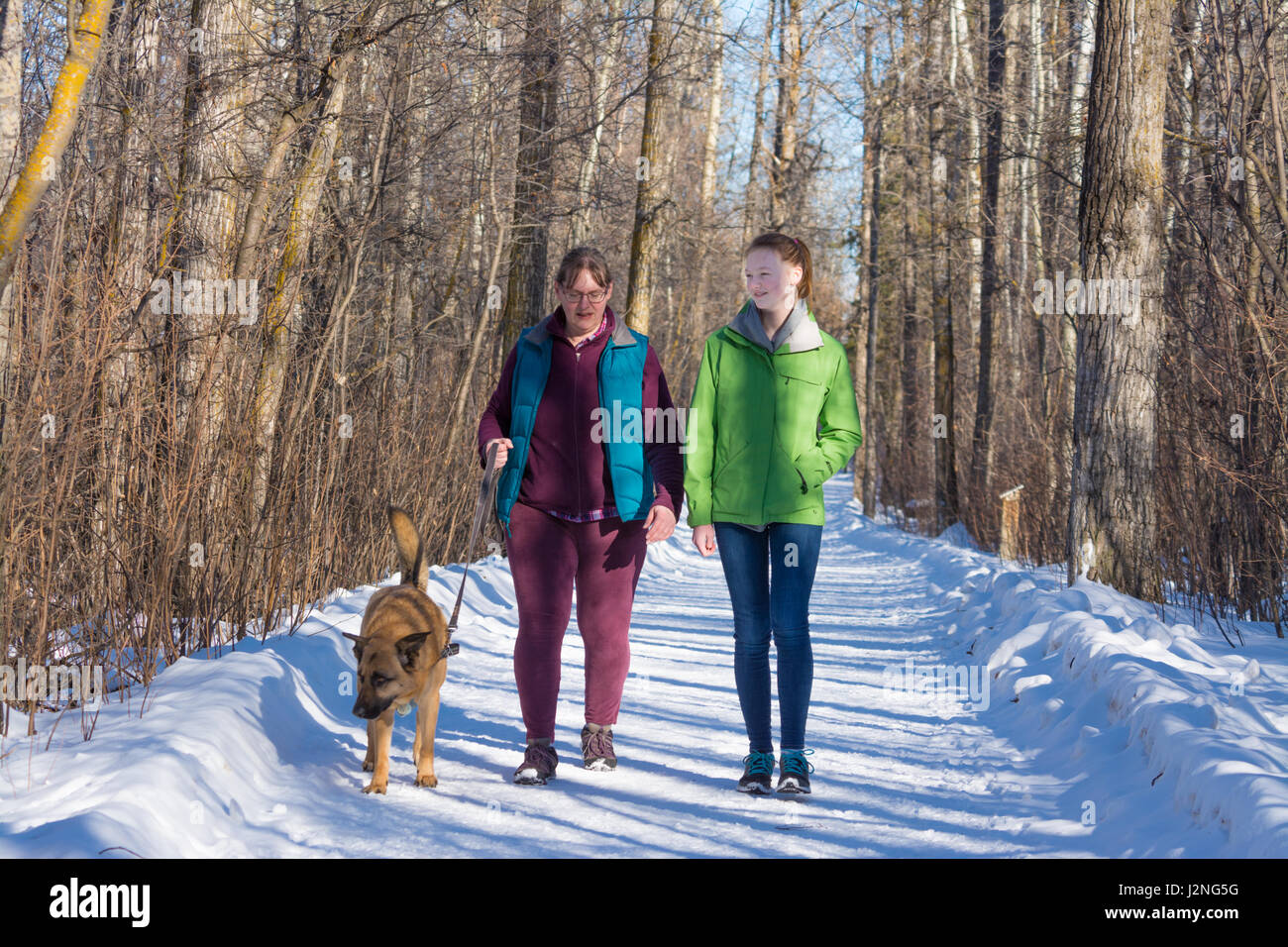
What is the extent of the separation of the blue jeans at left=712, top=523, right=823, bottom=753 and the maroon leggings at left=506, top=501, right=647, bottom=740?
0.54 metres

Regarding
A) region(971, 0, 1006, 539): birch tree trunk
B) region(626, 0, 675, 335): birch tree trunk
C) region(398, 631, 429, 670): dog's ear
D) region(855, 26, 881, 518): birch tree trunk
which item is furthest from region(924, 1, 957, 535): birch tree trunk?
region(398, 631, 429, 670): dog's ear

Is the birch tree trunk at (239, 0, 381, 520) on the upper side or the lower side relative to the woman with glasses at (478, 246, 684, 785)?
→ upper

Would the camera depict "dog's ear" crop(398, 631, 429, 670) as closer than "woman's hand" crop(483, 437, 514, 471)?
Yes

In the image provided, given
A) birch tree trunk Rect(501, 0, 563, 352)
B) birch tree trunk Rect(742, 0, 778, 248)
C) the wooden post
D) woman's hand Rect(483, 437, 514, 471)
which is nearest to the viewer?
woman's hand Rect(483, 437, 514, 471)

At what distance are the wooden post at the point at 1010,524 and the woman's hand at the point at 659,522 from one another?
8599 mm

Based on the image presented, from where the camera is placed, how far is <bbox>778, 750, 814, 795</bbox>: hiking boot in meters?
4.74

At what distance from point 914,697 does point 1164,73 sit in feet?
16.4

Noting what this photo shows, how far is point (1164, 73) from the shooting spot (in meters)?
8.34

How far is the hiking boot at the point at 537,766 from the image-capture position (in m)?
4.83

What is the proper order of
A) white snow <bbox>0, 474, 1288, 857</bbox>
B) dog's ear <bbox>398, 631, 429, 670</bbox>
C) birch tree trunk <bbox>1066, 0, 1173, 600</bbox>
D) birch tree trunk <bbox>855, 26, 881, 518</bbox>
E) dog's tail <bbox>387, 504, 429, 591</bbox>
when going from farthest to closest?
birch tree trunk <bbox>855, 26, 881, 518</bbox> → birch tree trunk <bbox>1066, 0, 1173, 600</bbox> → dog's tail <bbox>387, 504, 429, 591</bbox> → dog's ear <bbox>398, 631, 429, 670</bbox> → white snow <bbox>0, 474, 1288, 857</bbox>

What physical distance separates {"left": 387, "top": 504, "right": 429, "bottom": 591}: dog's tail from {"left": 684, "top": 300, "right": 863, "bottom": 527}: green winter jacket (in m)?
1.40

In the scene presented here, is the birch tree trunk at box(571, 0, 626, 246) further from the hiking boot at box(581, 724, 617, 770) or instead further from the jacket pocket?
the hiking boot at box(581, 724, 617, 770)

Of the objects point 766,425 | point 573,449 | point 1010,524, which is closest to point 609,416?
point 573,449

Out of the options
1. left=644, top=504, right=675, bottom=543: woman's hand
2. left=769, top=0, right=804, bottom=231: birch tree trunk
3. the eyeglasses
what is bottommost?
left=644, top=504, right=675, bottom=543: woman's hand
